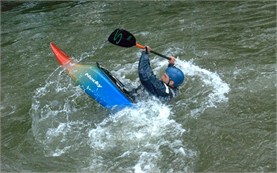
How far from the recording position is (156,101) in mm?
5914

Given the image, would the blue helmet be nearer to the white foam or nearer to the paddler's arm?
the paddler's arm

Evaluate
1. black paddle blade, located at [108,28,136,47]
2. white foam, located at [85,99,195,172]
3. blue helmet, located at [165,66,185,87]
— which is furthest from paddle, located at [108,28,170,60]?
white foam, located at [85,99,195,172]

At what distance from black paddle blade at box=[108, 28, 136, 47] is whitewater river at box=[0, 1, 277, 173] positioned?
0.98 metres

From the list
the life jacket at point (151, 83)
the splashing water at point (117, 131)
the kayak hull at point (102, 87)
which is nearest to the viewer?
the splashing water at point (117, 131)

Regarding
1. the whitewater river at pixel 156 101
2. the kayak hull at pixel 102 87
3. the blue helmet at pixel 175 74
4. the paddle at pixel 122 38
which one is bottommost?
the whitewater river at pixel 156 101

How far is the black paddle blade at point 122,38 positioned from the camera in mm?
6379

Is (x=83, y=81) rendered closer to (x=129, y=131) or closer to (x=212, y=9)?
(x=129, y=131)

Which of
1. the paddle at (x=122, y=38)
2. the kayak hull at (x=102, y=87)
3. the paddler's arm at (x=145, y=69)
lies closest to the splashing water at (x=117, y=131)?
the kayak hull at (x=102, y=87)

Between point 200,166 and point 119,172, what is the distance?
0.98 metres

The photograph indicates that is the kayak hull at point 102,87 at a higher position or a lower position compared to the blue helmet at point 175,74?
lower

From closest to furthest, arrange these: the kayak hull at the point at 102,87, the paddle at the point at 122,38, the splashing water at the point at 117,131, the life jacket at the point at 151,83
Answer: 1. the splashing water at the point at 117,131
2. the life jacket at the point at 151,83
3. the kayak hull at the point at 102,87
4. the paddle at the point at 122,38

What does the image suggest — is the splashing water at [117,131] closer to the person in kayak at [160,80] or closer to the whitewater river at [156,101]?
the whitewater river at [156,101]

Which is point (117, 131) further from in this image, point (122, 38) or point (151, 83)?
point (122, 38)

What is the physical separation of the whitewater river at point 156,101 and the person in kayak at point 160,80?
195 millimetres
